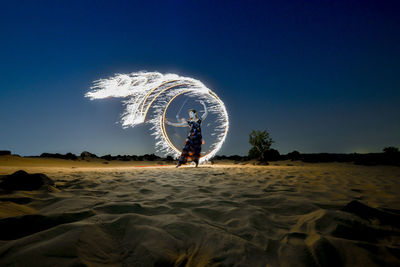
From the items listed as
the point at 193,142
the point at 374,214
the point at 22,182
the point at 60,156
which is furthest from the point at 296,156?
the point at 60,156

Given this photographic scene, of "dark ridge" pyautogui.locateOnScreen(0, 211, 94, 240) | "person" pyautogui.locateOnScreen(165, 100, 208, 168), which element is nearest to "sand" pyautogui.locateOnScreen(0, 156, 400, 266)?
"dark ridge" pyautogui.locateOnScreen(0, 211, 94, 240)

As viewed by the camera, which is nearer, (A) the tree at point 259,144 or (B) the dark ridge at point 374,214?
(B) the dark ridge at point 374,214

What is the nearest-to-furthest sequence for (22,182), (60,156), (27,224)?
(27,224)
(22,182)
(60,156)

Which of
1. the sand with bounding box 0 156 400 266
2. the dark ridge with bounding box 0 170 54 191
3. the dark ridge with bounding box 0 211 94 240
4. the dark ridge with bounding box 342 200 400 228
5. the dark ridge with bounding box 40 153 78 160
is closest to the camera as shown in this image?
the sand with bounding box 0 156 400 266

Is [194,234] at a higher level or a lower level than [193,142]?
lower

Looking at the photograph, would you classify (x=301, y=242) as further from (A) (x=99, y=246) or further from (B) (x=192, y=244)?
(A) (x=99, y=246)

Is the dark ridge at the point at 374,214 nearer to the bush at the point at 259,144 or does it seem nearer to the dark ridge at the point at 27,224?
the dark ridge at the point at 27,224

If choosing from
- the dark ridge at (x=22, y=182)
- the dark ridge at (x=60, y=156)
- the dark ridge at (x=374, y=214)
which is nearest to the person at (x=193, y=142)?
the dark ridge at (x=22, y=182)

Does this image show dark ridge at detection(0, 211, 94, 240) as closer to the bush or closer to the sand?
the sand

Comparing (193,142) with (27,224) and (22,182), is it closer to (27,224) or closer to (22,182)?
(22,182)

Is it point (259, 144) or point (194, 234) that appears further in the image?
point (259, 144)

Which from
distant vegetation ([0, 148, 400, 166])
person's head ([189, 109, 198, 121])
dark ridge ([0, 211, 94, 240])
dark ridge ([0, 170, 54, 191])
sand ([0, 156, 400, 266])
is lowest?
sand ([0, 156, 400, 266])

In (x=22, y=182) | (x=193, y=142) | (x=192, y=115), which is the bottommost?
(x=22, y=182)

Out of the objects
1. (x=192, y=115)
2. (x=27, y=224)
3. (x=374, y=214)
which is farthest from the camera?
(x=192, y=115)
